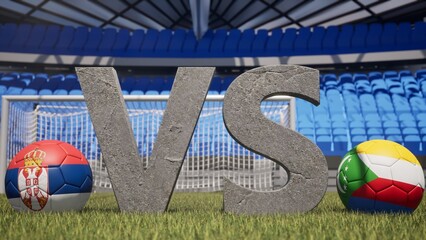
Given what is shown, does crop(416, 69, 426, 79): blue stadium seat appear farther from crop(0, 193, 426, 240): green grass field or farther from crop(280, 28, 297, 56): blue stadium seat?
crop(0, 193, 426, 240): green grass field

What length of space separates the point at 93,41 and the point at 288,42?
716cm

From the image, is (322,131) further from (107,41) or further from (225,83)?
(107,41)

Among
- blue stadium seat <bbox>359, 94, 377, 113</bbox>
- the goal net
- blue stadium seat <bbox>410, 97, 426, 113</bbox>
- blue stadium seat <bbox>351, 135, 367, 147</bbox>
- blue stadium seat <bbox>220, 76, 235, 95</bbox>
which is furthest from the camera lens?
blue stadium seat <bbox>220, 76, 235, 95</bbox>

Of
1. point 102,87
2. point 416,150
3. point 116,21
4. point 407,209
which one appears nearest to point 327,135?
point 416,150

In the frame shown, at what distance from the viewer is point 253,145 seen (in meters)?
3.38

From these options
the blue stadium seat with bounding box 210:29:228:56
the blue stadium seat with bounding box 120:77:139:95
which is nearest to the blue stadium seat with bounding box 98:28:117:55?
the blue stadium seat with bounding box 120:77:139:95

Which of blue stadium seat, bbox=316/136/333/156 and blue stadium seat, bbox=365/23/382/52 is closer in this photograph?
blue stadium seat, bbox=316/136/333/156

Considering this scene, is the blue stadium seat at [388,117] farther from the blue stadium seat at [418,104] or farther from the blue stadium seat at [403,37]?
the blue stadium seat at [403,37]

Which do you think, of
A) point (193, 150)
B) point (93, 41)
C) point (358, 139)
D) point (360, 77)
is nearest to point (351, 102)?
point (360, 77)

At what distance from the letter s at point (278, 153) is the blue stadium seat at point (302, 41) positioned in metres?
11.9

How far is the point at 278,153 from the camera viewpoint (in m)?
3.39

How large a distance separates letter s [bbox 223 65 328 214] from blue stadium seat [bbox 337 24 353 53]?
12.1 m

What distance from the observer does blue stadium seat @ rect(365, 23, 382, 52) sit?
14586mm

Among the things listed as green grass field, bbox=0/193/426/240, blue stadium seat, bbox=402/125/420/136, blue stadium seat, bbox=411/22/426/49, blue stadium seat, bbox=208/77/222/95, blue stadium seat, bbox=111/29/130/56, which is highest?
blue stadium seat, bbox=111/29/130/56
